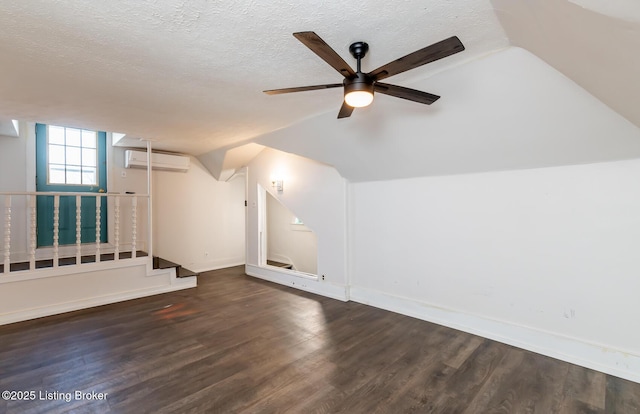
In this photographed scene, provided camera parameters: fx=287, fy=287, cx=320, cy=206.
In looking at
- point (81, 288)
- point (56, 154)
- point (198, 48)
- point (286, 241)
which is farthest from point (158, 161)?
point (198, 48)

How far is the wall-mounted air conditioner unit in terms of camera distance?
4.83 meters

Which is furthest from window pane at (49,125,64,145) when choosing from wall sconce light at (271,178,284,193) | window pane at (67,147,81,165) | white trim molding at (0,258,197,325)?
wall sconce light at (271,178,284,193)

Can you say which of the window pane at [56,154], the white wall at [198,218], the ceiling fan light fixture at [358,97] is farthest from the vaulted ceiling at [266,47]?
the white wall at [198,218]

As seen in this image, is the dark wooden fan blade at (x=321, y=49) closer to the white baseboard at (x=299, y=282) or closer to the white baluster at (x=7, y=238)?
the white baseboard at (x=299, y=282)

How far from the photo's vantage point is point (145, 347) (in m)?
2.69

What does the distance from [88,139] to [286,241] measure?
3952 mm

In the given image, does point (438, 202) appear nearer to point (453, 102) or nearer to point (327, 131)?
point (453, 102)

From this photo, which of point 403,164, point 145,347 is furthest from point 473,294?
point 145,347

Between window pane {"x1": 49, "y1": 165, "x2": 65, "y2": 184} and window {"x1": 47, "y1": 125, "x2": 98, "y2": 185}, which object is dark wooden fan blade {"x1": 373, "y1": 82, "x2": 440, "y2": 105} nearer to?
window {"x1": 47, "y1": 125, "x2": 98, "y2": 185}

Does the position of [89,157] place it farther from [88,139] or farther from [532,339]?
[532,339]

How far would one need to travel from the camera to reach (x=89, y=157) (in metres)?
4.68

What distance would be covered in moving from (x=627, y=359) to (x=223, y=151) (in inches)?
215

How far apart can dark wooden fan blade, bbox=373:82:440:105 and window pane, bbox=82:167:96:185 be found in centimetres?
496

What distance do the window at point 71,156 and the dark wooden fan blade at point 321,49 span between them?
481cm
